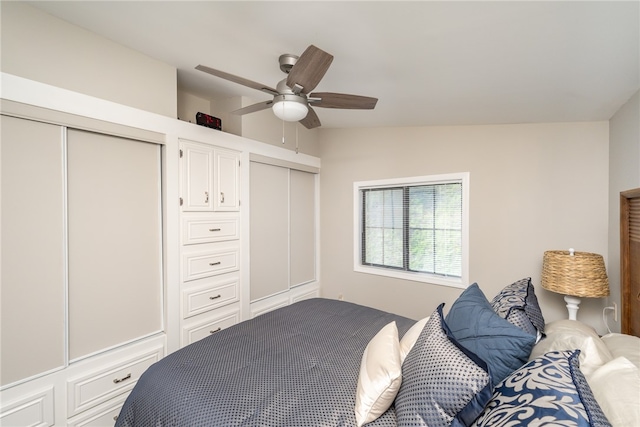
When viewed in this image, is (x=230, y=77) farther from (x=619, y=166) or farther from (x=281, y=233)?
A: (x=619, y=166)

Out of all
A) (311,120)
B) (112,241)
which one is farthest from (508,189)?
(112,241)

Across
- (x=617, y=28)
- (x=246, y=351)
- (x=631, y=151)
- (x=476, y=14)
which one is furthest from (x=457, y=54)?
(x=246, y=351)

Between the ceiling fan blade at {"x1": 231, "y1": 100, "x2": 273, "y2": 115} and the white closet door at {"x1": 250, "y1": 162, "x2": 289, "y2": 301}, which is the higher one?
the ceiling fan blade at {"x1": 231, "y1": 100, "x2": 273, "y2": 115}

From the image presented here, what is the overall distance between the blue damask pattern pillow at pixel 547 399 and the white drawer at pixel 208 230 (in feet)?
7.62

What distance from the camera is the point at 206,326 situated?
8.64 feet

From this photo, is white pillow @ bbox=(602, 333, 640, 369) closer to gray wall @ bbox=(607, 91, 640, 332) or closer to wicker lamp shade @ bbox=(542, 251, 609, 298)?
wicker lamp shade @ bbox=(542, 251, 609, 298)

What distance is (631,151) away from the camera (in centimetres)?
186

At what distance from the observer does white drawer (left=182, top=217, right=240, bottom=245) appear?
8.11 ft

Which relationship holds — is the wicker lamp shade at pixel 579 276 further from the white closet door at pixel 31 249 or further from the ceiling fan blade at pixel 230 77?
the white closet door at pixel 31 249

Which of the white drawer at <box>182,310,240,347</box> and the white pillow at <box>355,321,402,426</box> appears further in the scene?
the white drawer at <box>182,310,240,347</box>

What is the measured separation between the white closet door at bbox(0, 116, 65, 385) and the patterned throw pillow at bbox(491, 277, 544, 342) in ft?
8.42

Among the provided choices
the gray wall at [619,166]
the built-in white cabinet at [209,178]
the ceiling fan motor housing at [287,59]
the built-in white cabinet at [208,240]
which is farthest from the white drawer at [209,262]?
the gray wall at [619,166]

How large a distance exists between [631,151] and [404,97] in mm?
1539

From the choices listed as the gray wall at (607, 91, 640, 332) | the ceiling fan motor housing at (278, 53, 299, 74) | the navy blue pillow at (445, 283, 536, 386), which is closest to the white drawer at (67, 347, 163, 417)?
the navy blue pillow at (445, 283, 536, 386)
